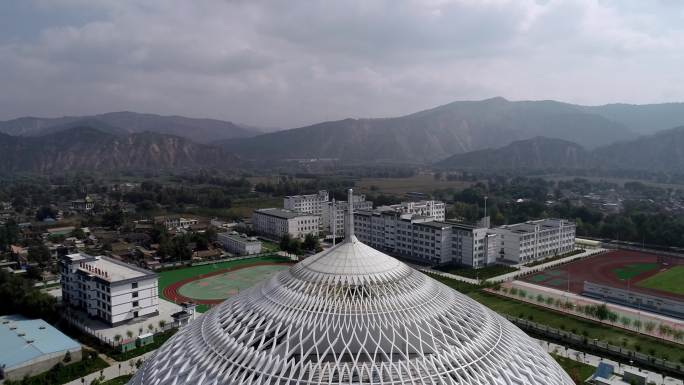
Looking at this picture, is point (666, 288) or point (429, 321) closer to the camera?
point (429, 321)

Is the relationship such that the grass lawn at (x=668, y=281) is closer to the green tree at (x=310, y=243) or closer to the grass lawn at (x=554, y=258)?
the grass lawn at (x=554, y=258)

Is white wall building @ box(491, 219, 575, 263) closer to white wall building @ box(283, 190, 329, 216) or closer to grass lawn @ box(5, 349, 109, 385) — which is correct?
white wall building @ box(283, 190, 329, 216)

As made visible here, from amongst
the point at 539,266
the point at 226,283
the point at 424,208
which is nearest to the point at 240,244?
the point at 226,283

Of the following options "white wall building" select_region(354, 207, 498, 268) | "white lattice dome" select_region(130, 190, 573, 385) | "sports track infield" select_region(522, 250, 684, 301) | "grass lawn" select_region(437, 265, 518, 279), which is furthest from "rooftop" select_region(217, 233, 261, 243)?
"white lattice dome" select_region(130, 190, 573, 385)

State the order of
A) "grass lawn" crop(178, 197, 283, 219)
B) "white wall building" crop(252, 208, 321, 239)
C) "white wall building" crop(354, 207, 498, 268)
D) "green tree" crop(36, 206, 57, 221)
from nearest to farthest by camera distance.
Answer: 1. "white wall building" crop(354, 207, 498, 268)
2. "white wall building" crop(252, 208, 321, 239)
3. "green tree" crop(36, 206, 57, 221)
4. "grass lawn" crop(178, 197, 283, 219)

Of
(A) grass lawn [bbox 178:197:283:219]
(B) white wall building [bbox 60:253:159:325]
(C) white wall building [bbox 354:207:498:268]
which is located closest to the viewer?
(B) white wall building [bbox 60:253:159:325]

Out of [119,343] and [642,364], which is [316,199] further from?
[642,364]

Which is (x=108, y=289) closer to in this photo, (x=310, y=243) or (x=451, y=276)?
(x=310, y=243)

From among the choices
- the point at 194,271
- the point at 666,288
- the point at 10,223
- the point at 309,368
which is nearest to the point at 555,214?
the point at 666,288
